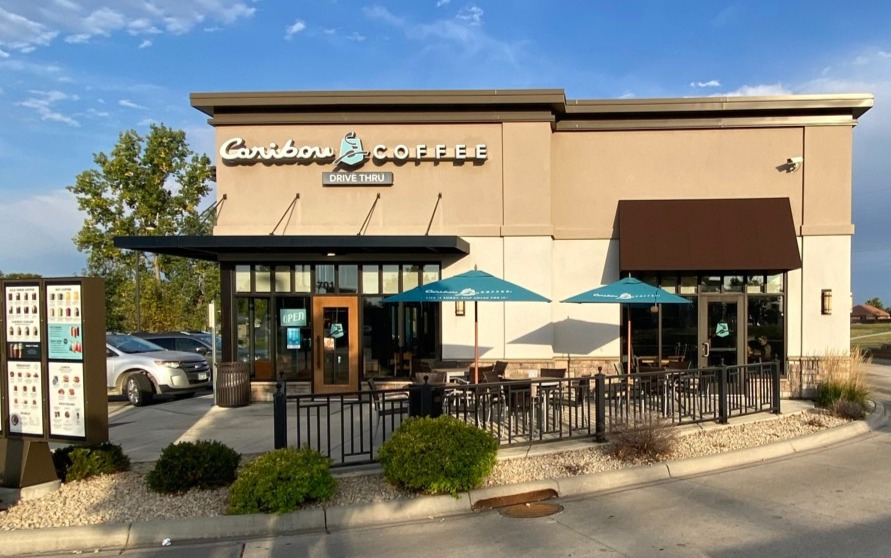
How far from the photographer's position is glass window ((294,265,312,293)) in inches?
591

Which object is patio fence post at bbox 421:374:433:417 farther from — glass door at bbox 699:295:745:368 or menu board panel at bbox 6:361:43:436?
glass door at bbox 699:295:745:368

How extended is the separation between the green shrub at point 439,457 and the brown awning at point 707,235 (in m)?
8.46

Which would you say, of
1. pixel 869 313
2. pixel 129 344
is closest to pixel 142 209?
pixel 129 344

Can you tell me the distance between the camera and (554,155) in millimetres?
15609

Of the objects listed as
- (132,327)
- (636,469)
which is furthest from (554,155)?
(132,327)

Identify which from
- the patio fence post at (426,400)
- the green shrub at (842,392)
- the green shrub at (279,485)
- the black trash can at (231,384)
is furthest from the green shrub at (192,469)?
the green shrub at (842,392)

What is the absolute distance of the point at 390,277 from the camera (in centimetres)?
1503

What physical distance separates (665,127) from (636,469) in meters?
10.1

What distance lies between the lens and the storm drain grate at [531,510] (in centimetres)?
665

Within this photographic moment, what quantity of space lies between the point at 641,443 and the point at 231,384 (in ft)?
29.4

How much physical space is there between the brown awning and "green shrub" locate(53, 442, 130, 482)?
35.5ft

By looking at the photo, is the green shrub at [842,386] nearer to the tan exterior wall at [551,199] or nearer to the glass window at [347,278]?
the tan exterior wall at [551,199]

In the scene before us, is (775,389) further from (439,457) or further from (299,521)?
(299,521)

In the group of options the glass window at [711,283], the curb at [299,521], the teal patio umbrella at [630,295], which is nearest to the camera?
the curb at [299,521]
